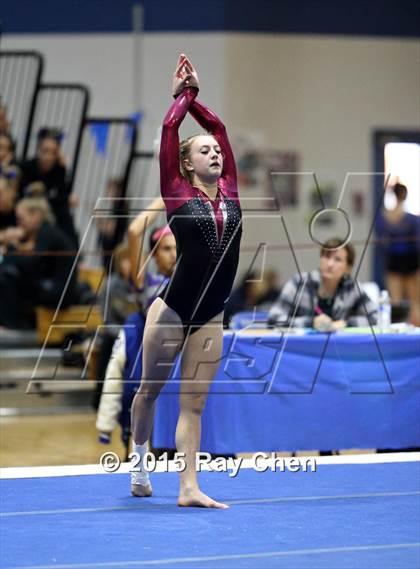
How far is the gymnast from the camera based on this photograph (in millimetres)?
3795

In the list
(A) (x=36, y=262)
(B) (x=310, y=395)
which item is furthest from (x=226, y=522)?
(A) (x=36, y=262)

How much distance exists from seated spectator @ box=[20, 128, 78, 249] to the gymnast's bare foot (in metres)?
5.09

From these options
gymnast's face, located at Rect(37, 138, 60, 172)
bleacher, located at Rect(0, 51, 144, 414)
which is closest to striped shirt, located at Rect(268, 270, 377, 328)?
bleacher, located at Rect(0, 51, 144, 414)

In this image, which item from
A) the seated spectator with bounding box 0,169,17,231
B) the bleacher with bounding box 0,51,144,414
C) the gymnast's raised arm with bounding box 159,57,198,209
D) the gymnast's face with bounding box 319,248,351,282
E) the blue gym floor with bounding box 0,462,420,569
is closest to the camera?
the blue gym floor with bounding box 0,462,420,569

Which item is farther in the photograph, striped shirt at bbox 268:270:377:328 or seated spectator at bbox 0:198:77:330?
seated spectator at bbox 0:198:77:330

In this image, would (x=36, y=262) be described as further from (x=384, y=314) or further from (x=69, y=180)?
(x=384, y=314)

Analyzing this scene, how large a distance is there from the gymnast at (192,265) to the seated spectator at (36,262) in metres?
4.27

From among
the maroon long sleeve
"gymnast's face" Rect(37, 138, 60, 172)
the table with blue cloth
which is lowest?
the table with blue cloth

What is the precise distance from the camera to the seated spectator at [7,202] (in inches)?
340

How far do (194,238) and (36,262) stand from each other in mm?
4566

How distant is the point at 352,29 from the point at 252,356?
754cm

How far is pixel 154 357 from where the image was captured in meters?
3.92

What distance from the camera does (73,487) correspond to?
4383 mm

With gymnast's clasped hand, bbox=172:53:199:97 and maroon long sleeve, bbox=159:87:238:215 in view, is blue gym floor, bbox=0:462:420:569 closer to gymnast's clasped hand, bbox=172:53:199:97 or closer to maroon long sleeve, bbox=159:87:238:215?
maroon long sleeve, bbox=159:87:238:215
